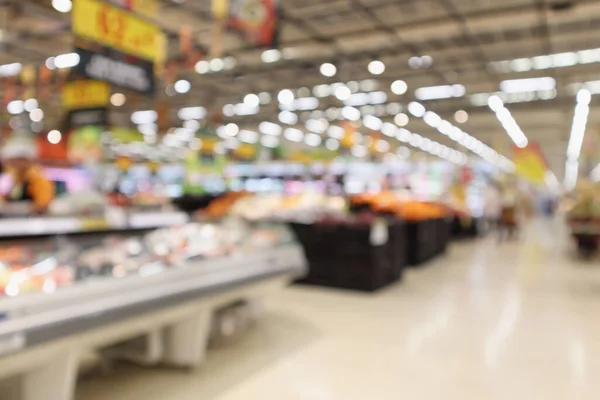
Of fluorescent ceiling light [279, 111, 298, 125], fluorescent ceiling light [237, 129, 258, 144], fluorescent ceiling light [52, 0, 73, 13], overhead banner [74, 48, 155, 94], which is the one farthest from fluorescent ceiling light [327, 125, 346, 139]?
overhead banner [74, 48, 155, 94]

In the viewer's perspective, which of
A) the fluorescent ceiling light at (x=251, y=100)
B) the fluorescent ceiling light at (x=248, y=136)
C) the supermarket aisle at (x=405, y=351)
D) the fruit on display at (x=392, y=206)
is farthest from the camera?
the fluorescent ceiling light at (x=248, y=136)

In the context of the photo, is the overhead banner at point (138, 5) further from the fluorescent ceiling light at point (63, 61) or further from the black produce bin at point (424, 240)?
the fluorescent ceiling light at point (63, 61)

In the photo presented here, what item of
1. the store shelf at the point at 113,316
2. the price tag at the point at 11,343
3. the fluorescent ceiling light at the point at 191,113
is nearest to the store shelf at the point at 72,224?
the store shelf at the point at 113,316

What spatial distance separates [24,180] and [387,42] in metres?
8.69

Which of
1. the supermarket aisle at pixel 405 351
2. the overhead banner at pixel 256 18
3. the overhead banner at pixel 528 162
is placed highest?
the overhead banner at pixel 256 18

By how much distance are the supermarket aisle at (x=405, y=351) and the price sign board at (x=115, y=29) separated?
3.47m

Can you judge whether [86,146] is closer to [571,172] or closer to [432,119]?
[432,119]

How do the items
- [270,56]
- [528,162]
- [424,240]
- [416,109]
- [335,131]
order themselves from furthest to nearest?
1. [335,131]
2. [416,109]
3. [528,162]
4. [270,56]
5. [424,240]

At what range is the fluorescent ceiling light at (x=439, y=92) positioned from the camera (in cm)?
1627

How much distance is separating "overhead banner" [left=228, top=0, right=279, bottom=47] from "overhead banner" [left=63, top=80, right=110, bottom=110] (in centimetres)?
424

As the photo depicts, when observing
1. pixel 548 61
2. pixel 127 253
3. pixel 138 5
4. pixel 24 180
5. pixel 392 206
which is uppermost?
pixel 548 61

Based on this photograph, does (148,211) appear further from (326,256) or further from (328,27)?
(328,27)

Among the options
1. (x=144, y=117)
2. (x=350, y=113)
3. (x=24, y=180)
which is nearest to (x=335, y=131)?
(x=350, y=113)

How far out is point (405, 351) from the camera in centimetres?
455
